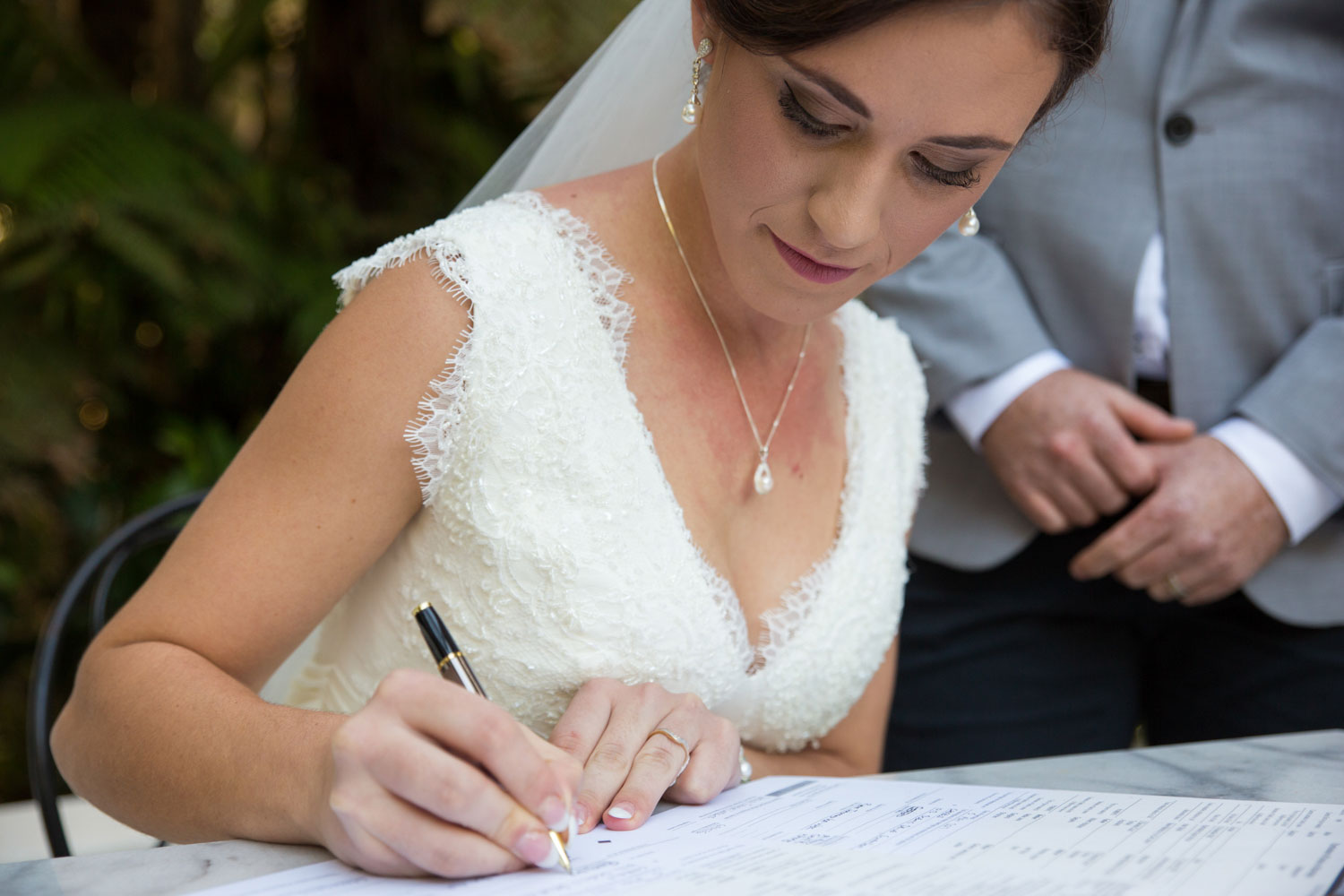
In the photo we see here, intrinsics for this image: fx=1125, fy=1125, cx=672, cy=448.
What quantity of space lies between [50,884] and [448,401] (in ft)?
1.91

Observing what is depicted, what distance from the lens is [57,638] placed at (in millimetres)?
1534

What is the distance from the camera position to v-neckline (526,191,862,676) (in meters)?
1.34

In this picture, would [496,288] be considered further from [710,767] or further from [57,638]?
[57,638]

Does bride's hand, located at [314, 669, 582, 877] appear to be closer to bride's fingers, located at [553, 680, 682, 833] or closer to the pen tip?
the pen tip

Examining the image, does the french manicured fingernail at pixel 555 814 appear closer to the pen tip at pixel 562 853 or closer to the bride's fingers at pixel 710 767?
the pen tip at pixel 562 853

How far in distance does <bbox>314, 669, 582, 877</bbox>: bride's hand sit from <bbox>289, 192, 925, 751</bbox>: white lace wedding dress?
17.7 inches

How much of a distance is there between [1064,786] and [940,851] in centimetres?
30

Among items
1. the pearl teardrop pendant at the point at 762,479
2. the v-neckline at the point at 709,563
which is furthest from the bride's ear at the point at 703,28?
the pearl teardrop pendant at the point at 762,479

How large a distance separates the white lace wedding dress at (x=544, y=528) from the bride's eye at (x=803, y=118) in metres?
0.35

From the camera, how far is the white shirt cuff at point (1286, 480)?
1732mm

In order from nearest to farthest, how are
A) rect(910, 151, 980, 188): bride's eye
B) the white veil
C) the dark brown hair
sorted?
the dark brown hair → rect(910, 151, 980, 188): bride's eye → the white veil

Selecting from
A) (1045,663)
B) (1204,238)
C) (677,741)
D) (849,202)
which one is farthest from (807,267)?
(1045,663)

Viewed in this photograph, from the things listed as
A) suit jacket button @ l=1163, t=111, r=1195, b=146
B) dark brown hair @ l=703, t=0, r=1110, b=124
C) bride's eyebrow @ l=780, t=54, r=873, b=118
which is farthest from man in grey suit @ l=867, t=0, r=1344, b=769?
bride's eyebrow @ l=780, t=54, r=873, b=118

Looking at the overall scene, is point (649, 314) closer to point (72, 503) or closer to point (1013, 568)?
point (1013, 568)
